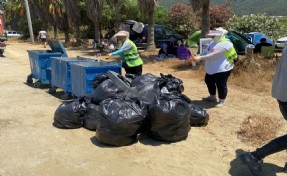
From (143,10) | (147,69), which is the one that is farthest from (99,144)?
(143,10)

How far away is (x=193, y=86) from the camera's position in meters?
9.42

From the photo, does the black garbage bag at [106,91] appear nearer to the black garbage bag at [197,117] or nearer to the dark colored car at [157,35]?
the black garbage bag at [197,117]

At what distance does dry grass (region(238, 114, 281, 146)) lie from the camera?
A: 16.7 feet

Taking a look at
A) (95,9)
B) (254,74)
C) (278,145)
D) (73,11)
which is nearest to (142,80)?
(278,145)

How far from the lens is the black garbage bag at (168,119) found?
4855mm

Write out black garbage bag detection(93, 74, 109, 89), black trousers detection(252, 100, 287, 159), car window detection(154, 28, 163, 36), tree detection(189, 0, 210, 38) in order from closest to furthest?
1. black trousers detection(252, 100, 287, 159)
2. black garbage bag detection(93, 74, 109, 89)
3. tree detection(189, 0, 210, 38)
4. car window detection(154, 28, 163, 36)

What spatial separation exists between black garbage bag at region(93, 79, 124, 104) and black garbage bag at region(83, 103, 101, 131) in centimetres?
22

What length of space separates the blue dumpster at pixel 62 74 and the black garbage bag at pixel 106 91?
5.76 feet

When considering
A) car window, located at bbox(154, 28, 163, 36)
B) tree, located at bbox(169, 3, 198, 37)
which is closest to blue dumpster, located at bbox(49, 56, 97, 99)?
car window, located at bbox(154, 28, 163, 36)

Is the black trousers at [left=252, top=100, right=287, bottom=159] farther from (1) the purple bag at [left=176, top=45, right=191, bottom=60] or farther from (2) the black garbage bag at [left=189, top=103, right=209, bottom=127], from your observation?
(1) the purple bag at [left=176, top=45, right=191, bottom=60]

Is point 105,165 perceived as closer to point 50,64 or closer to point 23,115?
point 23,115

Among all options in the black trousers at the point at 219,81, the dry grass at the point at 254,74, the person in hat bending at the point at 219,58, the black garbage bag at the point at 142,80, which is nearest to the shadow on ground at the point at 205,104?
the black trousers at the point at 219,81

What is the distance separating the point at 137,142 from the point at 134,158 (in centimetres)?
53

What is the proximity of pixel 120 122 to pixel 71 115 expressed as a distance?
133cm
